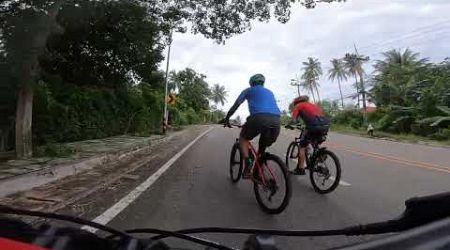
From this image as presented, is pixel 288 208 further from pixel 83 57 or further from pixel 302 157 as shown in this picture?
pixel 83 57

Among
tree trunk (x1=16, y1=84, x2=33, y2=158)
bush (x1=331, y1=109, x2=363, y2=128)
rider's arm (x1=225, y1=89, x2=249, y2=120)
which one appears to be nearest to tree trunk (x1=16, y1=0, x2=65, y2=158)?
tree trunk (x1=16, y1=84, x2=33, y2=158)

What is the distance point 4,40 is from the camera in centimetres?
1338

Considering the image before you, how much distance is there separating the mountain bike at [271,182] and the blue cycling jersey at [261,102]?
63cm

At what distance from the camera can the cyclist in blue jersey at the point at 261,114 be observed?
845 cm

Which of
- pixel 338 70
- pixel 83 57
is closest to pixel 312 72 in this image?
pixel 338 70

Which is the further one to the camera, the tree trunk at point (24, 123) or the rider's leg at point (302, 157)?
the tree trunk at point (24, 123)

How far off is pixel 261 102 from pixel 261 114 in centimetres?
18

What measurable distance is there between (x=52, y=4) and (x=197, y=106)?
72.3 metres

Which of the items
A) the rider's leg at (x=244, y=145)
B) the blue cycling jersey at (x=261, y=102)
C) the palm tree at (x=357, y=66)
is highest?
the palm tree at (x=357, y=66)

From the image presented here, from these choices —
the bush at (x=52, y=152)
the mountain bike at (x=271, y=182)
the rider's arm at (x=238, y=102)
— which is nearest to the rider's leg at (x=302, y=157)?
the rider's arm at (x=238, y=102)

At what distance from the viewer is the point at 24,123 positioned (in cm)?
1350

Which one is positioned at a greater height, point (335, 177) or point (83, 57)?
point (83, 57)

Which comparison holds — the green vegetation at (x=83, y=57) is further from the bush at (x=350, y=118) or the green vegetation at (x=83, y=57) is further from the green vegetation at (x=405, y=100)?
the bush at (x=350, y=118)

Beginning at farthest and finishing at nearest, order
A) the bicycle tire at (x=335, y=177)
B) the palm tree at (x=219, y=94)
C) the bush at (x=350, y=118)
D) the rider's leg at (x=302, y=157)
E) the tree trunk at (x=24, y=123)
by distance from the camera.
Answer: the palm tree at (x=219, y=94)
the bush at (x=350, y=118)
the tree trunk at (x=24, y=123)
the rider's leg at (x=302, y=157)
the bicycle tire at (x=335, y=177)
